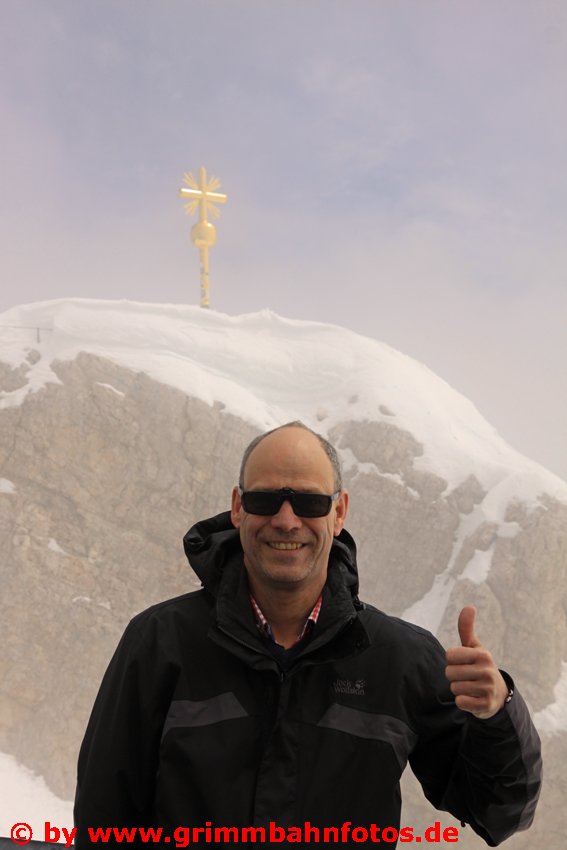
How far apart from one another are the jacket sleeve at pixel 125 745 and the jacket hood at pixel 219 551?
1.14 feet

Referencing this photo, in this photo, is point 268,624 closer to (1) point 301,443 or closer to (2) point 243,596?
(2) point 243,596

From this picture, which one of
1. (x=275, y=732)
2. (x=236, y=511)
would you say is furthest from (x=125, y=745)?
(x=236, y=511)

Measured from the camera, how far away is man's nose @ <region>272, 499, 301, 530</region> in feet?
8.50

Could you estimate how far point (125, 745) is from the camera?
244 cm

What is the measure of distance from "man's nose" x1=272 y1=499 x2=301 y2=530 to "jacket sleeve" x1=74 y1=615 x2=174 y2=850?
0.68m

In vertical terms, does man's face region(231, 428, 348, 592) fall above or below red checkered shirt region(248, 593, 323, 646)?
above

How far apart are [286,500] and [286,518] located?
0.08 meters

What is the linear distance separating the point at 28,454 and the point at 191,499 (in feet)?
26.1

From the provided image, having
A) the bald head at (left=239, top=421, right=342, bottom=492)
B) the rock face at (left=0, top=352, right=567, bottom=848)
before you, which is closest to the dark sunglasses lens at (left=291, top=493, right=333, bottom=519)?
the bald head at (left=239, top=421, right=342, bottom=492)

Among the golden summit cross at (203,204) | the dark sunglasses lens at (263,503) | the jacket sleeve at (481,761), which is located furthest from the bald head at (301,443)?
the golden summit cross at (203,204)

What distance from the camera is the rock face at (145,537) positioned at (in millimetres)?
25281

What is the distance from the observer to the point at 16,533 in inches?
1099

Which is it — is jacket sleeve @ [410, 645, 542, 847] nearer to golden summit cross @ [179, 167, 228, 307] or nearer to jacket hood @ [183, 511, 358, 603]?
jacket hood @ [183, 511, 358, 603]

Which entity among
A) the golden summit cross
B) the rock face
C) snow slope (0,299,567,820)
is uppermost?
the golden summit cross
